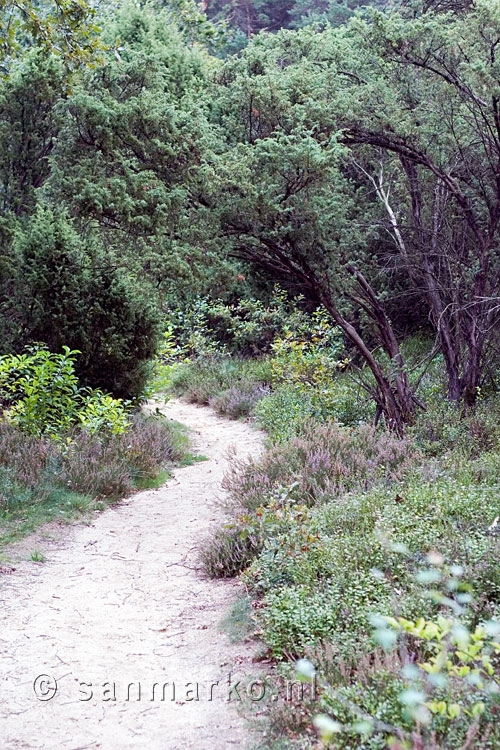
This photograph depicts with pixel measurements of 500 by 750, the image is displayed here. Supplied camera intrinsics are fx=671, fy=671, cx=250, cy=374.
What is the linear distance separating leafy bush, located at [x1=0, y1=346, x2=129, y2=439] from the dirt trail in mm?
1436

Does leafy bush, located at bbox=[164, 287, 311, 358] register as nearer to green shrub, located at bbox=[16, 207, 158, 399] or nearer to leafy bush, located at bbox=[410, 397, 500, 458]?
green shrub, located at bbox=[16, 207, 158, 399]

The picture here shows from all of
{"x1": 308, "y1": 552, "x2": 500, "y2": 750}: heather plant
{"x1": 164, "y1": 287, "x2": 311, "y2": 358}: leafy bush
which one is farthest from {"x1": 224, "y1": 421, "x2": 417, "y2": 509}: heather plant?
{"x1": 164, "y1": 287, "x2": 311, "y2": 358}: leafy bush

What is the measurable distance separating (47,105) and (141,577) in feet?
24.7

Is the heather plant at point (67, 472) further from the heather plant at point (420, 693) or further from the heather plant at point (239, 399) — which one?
the heather plant at point (420, 693)

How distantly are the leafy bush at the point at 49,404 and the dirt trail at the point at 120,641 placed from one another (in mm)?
1436

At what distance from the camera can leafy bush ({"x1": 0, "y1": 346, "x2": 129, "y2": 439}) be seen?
25.5 ft

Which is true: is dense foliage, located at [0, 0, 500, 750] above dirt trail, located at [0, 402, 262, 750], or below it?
above

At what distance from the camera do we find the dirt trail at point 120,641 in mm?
3295

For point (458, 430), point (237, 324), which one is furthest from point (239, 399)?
point (458, 430)

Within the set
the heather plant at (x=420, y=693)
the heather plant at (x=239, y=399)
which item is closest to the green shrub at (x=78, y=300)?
the heather plant at (x=239, y=399)

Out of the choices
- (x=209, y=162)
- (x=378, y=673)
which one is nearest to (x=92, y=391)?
(x=209, y=162)

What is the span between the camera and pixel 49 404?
26.7ft

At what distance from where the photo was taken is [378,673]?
3057 mm

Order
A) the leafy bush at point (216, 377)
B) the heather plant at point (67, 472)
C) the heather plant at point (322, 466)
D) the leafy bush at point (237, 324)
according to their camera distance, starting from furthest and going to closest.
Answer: the leafy bush at point (237, 324) → the leafy bush at point (216, 377) → the heather plant at point (67, 472) → the heather plant at point (322, 466)
